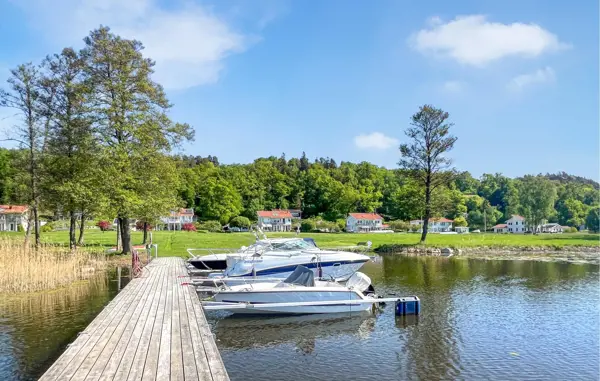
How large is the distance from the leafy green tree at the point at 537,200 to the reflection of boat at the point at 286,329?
91.4 meters

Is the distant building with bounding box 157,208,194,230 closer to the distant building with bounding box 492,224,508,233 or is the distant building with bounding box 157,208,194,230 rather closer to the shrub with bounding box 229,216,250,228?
the shrub with bounding box 229,216,250,228

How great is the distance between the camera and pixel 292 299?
16609mm

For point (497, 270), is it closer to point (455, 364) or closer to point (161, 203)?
point (455, 364)

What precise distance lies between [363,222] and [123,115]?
80.9 meters

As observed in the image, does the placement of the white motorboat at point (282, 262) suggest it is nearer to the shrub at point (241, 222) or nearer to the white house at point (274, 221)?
the shrub at point (241, 222)

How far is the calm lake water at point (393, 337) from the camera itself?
36.0 ft

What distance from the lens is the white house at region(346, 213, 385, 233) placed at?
4087 inches

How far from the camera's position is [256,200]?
116 meters

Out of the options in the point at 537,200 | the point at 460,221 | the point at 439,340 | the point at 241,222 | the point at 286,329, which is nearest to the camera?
the point at 439,340

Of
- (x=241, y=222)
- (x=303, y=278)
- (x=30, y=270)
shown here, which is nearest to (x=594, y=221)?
(x=241, y=222)

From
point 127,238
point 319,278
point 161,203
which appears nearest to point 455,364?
point 319,278

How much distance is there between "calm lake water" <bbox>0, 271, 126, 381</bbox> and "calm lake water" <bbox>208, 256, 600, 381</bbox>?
177 inches

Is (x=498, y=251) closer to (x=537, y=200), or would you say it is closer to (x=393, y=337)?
(x=393, y=337)

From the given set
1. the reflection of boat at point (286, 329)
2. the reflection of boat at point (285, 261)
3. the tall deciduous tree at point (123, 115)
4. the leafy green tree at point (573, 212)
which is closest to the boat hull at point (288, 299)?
Result: the reflection of boat at point (286, 329)
